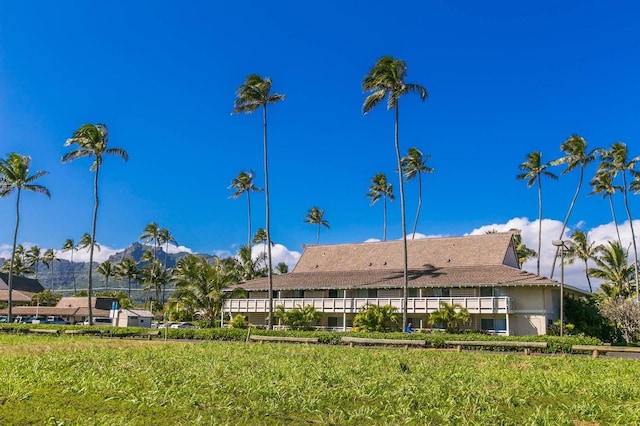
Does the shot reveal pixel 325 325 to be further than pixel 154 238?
No

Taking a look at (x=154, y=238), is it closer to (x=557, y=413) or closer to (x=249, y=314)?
(x=249, y=314)

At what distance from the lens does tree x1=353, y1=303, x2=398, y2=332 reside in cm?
3566

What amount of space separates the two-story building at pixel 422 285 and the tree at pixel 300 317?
120cm

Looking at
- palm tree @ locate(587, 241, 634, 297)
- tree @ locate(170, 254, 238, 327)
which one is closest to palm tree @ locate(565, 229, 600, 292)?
palm tree @ locate(587, 241, 634, 297)

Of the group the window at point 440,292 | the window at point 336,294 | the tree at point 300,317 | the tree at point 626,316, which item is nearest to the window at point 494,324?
the window at point 440,292

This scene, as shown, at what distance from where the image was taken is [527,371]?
16.0 metres

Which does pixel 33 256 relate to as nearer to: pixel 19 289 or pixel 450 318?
pixel 19 289

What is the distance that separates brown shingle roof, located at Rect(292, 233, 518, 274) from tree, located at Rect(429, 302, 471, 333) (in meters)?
7.78

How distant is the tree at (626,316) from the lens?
3772 centimetres

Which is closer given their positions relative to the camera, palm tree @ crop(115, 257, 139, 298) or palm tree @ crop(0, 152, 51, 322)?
palm tree @ crop(0, 152, 51, 322)

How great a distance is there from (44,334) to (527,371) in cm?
3369

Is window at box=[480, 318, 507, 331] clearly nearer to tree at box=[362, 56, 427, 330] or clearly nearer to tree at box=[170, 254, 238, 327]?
tree at box=[362, 56, 427, 330]

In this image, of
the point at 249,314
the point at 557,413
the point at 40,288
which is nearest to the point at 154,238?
the point at 40,288

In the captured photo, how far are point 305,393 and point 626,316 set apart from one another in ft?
115
